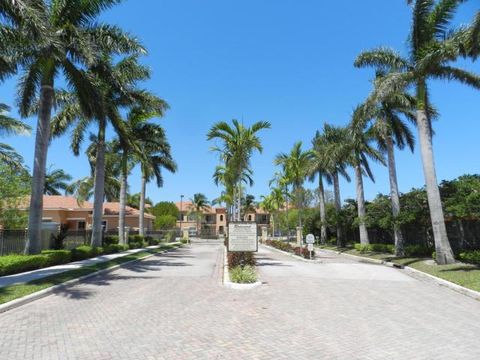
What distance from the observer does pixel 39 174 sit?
736 inches

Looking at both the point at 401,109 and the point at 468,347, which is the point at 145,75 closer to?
the point at 401,109

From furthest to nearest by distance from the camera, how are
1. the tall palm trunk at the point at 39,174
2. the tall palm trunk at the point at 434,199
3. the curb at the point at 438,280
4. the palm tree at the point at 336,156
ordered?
1. the palm tree at the point at 336,156
2. the tall palm trunk at the point at 434,199
3. the tall palm trunk at the point at 39,174
4. the curb at the point at 438,280

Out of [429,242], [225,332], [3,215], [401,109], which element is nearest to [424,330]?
[225,332]

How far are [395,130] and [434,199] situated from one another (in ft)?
32.3

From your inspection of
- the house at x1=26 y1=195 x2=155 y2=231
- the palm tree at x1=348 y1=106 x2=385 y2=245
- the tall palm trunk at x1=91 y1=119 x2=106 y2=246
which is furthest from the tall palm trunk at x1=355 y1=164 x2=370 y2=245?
the house at x1=26 y1=195 x2=155 y2=231

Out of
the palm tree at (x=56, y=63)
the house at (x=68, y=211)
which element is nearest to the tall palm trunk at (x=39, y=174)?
the palm tree at (x=56, y=63)

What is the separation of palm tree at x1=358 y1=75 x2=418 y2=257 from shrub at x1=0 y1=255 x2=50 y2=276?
62.1ft

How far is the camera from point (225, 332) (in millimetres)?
7531

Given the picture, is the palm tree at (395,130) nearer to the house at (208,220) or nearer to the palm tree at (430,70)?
the palm tree at (430,70)

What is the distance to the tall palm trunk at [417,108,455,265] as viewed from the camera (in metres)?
18.9

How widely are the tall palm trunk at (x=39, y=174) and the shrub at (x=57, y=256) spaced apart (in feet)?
1.86

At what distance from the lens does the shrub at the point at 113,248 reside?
26.8 m

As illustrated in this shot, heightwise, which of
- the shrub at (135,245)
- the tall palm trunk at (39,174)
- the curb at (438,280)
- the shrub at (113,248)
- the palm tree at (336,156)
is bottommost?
the curb at (438,280)

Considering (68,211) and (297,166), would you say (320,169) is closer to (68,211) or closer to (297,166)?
(297,166)
